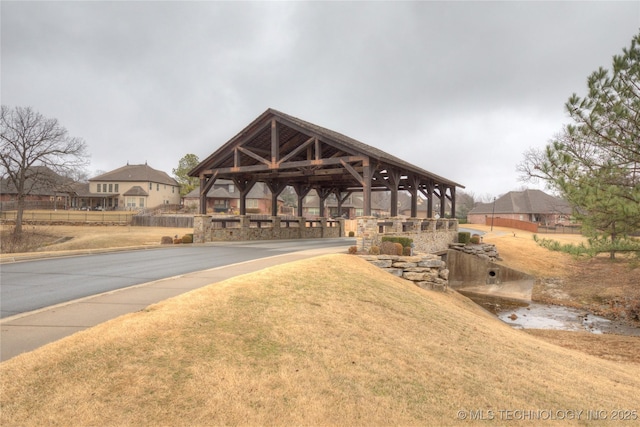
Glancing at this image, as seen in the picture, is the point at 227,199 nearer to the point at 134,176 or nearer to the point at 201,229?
the point at 134,176

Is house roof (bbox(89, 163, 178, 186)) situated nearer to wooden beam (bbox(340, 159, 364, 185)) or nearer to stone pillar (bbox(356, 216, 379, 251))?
wooden beam (bbox(340, 159, 364, 185))

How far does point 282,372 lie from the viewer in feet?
14.8

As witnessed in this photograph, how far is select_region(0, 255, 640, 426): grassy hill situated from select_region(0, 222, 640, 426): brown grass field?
2cm

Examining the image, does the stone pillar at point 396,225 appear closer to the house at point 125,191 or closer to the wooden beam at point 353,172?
the wooden beam at point 353,172

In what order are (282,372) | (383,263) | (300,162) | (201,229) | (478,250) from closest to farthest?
(282,372)
(383,263)
(300,162)
(201,229)
(478,250)

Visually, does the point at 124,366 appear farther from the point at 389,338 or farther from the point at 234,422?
the point at 389,338

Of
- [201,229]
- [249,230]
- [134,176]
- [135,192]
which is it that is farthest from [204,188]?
[134,176]

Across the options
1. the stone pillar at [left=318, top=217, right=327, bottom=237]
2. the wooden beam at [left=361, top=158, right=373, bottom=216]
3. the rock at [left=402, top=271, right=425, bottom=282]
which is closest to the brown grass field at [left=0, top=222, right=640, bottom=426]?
the rock at [left=402, top=271, right=425, bottom=282]

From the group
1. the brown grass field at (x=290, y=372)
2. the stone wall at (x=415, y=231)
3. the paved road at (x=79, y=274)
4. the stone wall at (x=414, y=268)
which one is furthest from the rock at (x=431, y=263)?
the paved road at (x=79, y=274)

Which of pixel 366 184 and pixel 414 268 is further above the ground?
pixel 366 184

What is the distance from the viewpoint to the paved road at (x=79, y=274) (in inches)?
293

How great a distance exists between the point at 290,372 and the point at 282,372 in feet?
0.35

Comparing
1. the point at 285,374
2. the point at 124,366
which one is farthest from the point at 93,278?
the point at 285,374

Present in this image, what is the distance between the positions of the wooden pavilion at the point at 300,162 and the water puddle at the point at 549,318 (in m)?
7.01
